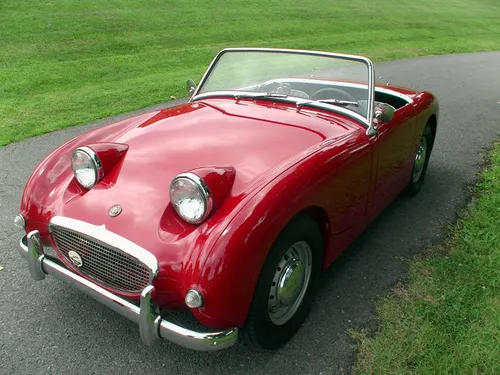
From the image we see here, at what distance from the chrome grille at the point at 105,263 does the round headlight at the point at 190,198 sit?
307 mm

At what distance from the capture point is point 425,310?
2758mm

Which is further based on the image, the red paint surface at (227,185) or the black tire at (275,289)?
the black tire at (275,289)

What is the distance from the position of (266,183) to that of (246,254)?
15.4 inches

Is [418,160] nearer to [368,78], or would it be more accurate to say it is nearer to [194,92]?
[368,78]

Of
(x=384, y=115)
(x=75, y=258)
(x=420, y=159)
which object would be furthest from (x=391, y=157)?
(x=75, y=258)

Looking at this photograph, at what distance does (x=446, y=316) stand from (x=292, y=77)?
2142 mm

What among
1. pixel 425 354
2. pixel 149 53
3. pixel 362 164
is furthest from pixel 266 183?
pixel 149 53

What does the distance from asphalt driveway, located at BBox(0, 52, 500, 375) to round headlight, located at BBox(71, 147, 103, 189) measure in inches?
31.6

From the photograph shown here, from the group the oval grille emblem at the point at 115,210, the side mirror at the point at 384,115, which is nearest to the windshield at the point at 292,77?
the side mirror at the point at 384,115

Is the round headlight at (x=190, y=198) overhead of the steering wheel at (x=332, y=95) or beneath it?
beneath

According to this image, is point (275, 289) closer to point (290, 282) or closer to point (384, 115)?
point (290, 282)

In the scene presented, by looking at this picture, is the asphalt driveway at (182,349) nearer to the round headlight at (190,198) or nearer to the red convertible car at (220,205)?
the red convertible car at (220,205)

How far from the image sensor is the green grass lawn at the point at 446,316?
238 centimetres

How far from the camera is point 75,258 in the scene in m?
2.35
